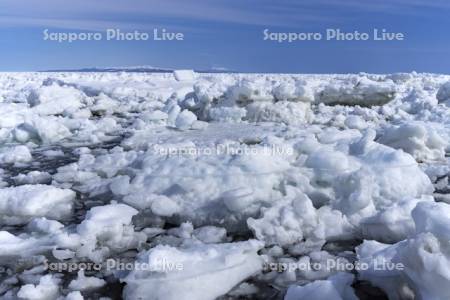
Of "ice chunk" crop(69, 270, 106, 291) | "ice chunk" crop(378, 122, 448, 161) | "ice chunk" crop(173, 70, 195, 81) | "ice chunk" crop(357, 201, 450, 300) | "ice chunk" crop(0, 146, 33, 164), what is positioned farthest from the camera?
"ice chunk" crop(173, 70, 195, 81)

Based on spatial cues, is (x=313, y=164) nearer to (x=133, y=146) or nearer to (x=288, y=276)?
(x=288, y=276)

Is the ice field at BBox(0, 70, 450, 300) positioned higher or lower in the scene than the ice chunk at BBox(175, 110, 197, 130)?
lower

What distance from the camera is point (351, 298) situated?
3098mm

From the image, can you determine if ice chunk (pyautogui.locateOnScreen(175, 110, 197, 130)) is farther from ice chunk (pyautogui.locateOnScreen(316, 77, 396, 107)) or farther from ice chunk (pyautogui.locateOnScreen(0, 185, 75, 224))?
ice chunk (pyautogui.locateOnScreen(0, 185, 75, 224))

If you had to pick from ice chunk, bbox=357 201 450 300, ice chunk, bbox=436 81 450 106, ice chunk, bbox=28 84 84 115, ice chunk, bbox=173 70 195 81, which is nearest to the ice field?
ice chunk, bbox=357 201 450 300

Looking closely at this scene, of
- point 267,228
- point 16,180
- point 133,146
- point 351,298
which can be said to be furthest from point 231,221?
point 133,146

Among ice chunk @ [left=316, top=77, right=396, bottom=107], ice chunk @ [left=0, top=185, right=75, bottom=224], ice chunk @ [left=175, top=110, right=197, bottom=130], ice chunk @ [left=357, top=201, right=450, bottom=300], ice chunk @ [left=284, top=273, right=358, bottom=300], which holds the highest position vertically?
ice chunk @ [left=316, top=77, right=396, bottom=107]

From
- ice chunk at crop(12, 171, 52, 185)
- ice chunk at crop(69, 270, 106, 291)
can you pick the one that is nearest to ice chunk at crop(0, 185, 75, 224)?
ice chunk at crop(12, 171, 52, 185)

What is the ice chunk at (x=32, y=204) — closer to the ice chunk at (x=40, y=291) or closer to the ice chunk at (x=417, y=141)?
the ice chunk at (x=40, y=291)

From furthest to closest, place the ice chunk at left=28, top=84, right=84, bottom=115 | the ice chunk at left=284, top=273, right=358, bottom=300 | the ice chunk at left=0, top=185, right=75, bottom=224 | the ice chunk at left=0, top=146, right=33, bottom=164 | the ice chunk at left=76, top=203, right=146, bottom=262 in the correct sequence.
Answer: the ice chunk at left=28, top=84, right=84, bottom=115, the ice chunk at left=0, top=146, right=33, bottom=164, the ice chunk at left=0, top=185, right=75, bottom=224, the ice chunk at left=76, top=203, right=146, bottom=262, the ice chunk at left=284, top=273, right=358, bottom=300

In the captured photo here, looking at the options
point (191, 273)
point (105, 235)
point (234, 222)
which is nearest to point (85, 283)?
point (191, 273)

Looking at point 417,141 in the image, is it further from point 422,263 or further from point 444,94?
point 444,94

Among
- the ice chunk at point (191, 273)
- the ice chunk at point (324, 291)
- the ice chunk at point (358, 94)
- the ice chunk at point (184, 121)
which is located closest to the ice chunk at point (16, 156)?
the ice chunk at point (184, 121)

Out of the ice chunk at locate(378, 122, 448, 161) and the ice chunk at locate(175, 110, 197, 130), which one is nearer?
the ice chunk at locate(378, 122, 448, 161)
